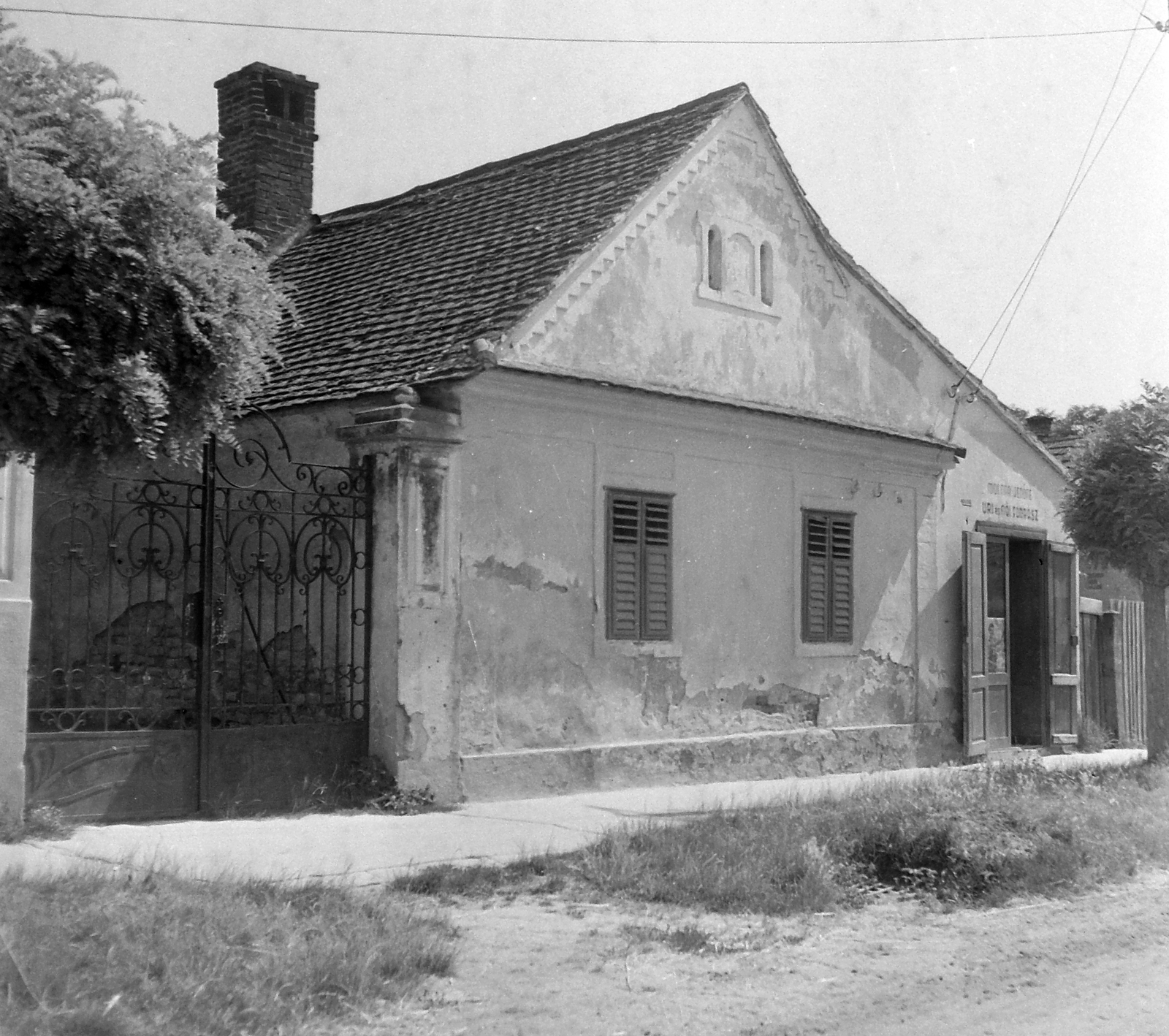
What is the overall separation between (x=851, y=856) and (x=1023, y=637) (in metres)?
9.38

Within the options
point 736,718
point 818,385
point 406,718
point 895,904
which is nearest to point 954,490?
point 818,385

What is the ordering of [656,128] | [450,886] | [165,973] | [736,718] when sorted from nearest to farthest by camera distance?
1. [165,973]
2. [450,886]
3. [736,718]
4. [656,128]

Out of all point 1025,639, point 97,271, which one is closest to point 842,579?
point 1025,639

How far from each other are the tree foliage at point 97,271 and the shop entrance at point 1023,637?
1106 cm

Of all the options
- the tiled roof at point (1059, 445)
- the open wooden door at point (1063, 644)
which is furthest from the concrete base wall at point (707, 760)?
the tiled roof at point (1059, 445)

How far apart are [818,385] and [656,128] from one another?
294 centimetres

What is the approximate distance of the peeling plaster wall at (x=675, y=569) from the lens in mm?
11141

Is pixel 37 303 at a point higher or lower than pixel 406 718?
higher

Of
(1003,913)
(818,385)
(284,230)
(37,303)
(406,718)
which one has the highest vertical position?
(284,230)

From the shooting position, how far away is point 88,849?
7977mm

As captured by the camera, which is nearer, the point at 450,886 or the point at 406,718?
the point at 450,886

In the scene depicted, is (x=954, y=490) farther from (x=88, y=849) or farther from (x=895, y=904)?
(x=88, y=849)

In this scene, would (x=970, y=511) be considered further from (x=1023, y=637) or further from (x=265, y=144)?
(x=265, y=144)

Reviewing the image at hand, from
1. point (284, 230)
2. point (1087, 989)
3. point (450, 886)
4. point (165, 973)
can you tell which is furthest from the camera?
point (284, 230)
